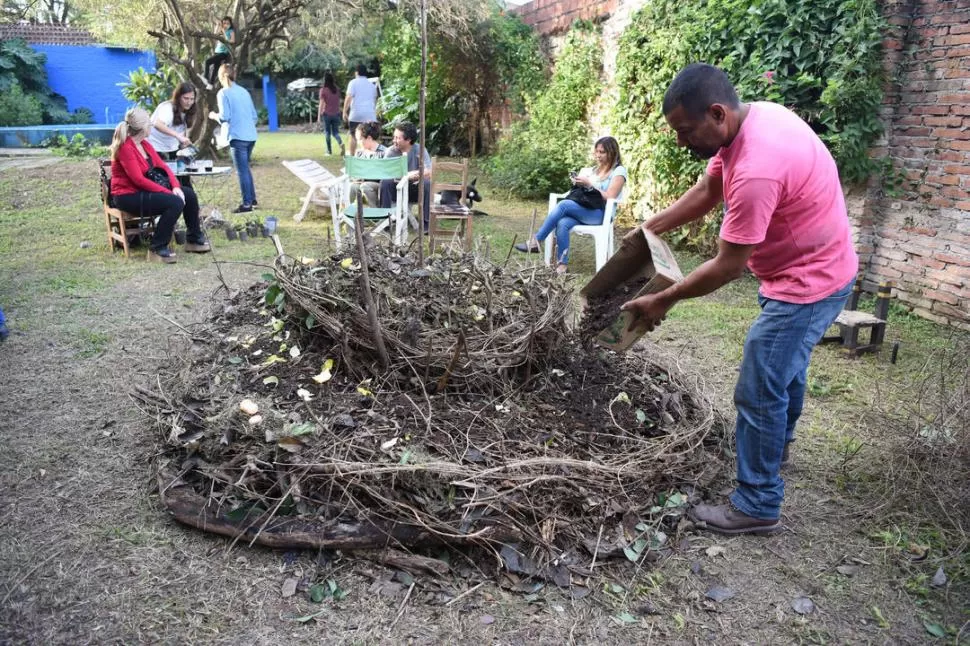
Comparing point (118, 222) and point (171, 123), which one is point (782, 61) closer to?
point (118, 222)

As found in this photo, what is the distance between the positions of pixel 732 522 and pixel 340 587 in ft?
5.30

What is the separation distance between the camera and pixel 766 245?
254cm

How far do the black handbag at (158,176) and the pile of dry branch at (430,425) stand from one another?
3699 millimetres

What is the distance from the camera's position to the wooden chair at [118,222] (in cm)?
672

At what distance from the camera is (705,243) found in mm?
7363

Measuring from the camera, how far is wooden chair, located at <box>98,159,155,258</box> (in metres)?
6.72

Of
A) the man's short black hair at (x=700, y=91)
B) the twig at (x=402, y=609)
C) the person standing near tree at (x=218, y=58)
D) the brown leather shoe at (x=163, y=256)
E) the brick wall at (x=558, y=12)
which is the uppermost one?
the brick wall at (x=558, y=12)

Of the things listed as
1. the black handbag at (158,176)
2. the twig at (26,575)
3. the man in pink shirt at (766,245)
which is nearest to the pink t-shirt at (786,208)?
the man in pink shirt at (766,245)

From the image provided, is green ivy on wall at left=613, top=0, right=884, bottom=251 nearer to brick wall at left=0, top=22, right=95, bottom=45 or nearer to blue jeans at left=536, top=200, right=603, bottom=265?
blue jeans at left=536, top=200, right=603, bottom=265

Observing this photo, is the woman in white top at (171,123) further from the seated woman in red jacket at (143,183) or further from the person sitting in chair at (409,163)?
the person sitting in chair at (409,163)

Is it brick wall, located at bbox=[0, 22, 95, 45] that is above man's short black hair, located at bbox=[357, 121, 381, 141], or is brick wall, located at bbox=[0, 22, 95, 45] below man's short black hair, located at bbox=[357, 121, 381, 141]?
above

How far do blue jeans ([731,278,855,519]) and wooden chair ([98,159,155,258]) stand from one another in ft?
20.2

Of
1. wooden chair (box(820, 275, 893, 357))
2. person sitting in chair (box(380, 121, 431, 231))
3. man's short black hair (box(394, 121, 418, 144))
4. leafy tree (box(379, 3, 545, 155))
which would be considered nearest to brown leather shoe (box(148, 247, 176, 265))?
person sitting in chair (box(380, 121, 431, 231))

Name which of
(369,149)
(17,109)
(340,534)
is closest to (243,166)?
(369,149)
